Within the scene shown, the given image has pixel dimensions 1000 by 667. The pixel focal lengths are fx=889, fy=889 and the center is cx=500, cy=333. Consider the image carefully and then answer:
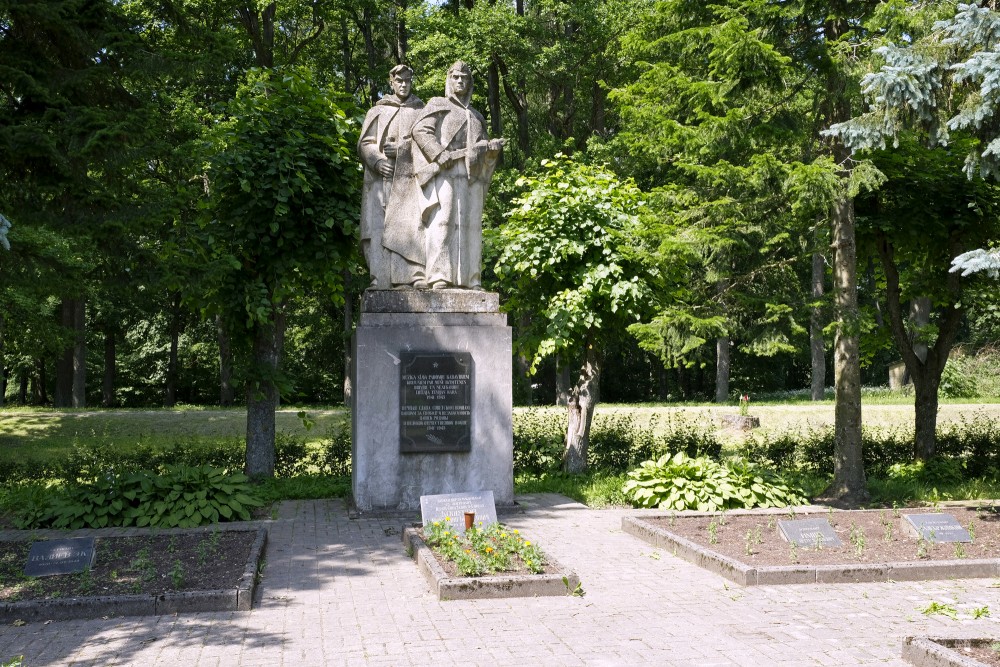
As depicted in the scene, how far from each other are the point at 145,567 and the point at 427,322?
4.20 metres

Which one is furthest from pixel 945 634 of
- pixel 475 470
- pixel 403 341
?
pixel 403 341

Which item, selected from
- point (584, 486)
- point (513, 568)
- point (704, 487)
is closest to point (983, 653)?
point (513, 568)

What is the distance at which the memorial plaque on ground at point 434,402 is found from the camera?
33.2 ft

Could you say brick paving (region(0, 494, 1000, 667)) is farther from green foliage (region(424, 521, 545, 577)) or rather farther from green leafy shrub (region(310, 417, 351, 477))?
green leafy shrub (region(310, 417, 351, 477))

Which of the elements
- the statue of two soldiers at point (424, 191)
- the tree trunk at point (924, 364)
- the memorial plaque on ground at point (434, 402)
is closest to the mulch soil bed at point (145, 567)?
the memorial plaque on ground at point (434, 402)

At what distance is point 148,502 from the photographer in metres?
9.59

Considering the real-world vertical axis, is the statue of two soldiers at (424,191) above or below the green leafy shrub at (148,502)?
above

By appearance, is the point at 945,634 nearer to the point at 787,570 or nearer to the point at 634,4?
the point at 787,570

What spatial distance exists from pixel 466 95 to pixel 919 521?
22.3 ft

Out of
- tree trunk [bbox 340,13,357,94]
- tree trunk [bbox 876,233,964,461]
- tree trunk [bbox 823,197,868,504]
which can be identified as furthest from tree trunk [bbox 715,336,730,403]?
tree trunk [bbox 823,197,868,504]

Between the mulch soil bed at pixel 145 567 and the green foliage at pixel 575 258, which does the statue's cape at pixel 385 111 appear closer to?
the green foliage at pixel 575 258

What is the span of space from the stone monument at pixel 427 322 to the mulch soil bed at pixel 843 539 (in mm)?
2348

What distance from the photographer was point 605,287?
1322 cm

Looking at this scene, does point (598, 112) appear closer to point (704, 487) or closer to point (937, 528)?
point (704, 487)
